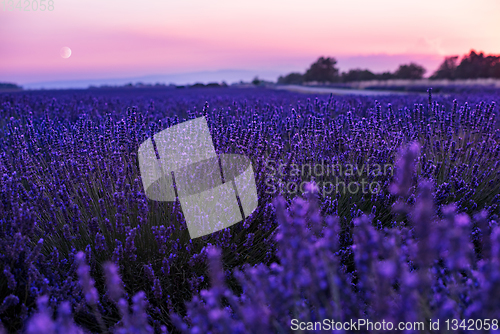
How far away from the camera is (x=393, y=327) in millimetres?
1003

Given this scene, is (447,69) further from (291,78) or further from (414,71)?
(291,78)

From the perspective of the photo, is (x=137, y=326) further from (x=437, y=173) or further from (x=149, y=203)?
(x=437, y=173)

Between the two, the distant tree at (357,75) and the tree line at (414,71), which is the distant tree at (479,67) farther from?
the distant tree at (357,75)

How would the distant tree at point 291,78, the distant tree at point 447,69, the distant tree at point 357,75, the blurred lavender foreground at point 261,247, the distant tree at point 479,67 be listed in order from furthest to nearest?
1. the distant tree at point 291,78
2. the distant tree at point 357,75
3. the distant tree at point 447,69
4. the distant tree at point 479,67
5. the blurred lavender foreground at point 261,247

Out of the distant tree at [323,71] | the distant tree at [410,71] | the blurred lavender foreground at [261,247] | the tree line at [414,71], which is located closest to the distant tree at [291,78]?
the tree line at [414,71]

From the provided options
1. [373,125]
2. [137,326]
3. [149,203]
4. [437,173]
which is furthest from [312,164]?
[137,326]

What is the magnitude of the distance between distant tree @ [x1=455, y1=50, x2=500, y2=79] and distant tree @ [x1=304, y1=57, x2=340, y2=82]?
71.8ft

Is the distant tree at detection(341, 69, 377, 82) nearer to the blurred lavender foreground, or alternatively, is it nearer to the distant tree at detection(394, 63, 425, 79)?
the distant tree at detection(394, 63, 425, 79)

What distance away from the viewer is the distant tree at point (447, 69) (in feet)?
150

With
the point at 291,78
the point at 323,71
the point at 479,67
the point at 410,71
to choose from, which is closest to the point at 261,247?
the point at 479,67

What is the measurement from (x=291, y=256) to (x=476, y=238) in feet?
5.45

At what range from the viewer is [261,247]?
214 cm

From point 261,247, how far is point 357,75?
213 ft

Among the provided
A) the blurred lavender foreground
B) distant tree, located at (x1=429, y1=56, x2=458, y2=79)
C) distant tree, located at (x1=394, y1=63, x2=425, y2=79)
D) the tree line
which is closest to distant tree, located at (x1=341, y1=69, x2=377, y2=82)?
the tree line
